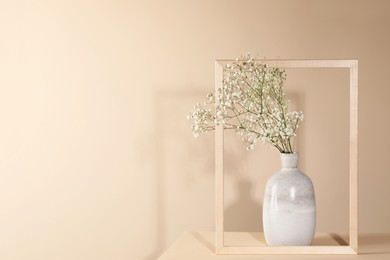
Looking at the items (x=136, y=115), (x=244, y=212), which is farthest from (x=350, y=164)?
(x=136, y=115)

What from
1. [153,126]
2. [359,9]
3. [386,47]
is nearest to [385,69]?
[386,47]

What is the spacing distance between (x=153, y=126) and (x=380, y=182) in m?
0.85

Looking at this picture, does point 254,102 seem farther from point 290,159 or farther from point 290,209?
point 290,209

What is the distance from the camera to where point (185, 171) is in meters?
2.33

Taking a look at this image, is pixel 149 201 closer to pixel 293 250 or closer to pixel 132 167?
pixel 132 167

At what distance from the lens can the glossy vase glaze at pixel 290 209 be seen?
175 centimetres

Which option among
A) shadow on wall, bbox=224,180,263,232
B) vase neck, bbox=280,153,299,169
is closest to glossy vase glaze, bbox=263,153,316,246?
vase neck, bbox=280,153,299,169

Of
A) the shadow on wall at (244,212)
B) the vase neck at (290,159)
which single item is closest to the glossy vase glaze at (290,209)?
the vase neck at (290,159)

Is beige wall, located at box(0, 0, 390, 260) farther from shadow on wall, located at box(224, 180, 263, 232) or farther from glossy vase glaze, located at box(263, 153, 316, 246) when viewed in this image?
glossy vase glaze, located at box(263, 153, 316, 246)

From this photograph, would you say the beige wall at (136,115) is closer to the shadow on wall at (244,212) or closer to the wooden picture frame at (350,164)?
the shadow on wall at (244,212)

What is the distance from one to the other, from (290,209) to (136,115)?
0.80 metres

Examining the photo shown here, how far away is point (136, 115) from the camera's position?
2332mm

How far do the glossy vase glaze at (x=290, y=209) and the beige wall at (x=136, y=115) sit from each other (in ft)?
1.78

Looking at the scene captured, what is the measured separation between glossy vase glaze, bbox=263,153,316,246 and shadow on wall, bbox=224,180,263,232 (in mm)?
542
